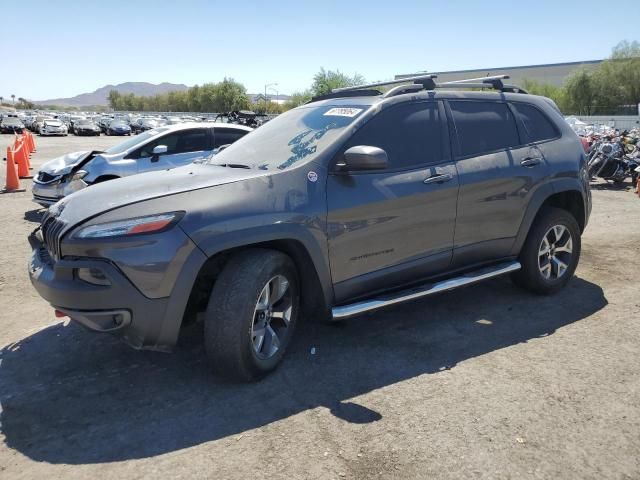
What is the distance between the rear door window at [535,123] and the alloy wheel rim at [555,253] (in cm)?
86

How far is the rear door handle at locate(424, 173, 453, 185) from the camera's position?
418 centimetres

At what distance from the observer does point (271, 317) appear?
363cm

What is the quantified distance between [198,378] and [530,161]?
3.40 m

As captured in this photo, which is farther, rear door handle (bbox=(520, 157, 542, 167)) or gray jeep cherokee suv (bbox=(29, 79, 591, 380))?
rear door handle (bbox=(520, 157, 542, 167))

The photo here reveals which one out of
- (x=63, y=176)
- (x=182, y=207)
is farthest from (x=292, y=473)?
(x=63, y=176)

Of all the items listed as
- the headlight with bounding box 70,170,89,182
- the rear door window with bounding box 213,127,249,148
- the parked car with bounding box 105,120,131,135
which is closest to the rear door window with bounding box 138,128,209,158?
the rear door window with bounding box 213,127,249,148

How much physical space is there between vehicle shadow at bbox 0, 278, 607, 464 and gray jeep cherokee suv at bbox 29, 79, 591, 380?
28 cm

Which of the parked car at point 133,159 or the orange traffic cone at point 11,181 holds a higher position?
the parked car at point 133,159

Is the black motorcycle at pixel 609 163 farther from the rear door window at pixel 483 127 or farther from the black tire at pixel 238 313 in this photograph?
the black tire at pixel 238 313

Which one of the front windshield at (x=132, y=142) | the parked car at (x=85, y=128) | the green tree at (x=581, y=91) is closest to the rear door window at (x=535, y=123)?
the front windshield at (x=132, y=142)

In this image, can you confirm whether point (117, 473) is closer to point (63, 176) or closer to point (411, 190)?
point (411, 190)

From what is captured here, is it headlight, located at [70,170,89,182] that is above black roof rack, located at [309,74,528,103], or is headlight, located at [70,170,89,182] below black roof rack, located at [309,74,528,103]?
below

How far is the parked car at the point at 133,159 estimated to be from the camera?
341 inches

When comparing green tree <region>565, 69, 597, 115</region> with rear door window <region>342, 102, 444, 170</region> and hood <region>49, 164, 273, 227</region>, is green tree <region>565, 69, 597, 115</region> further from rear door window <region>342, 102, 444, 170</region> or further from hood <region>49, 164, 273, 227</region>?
hood <region>49, 164, 273, 227</region>
